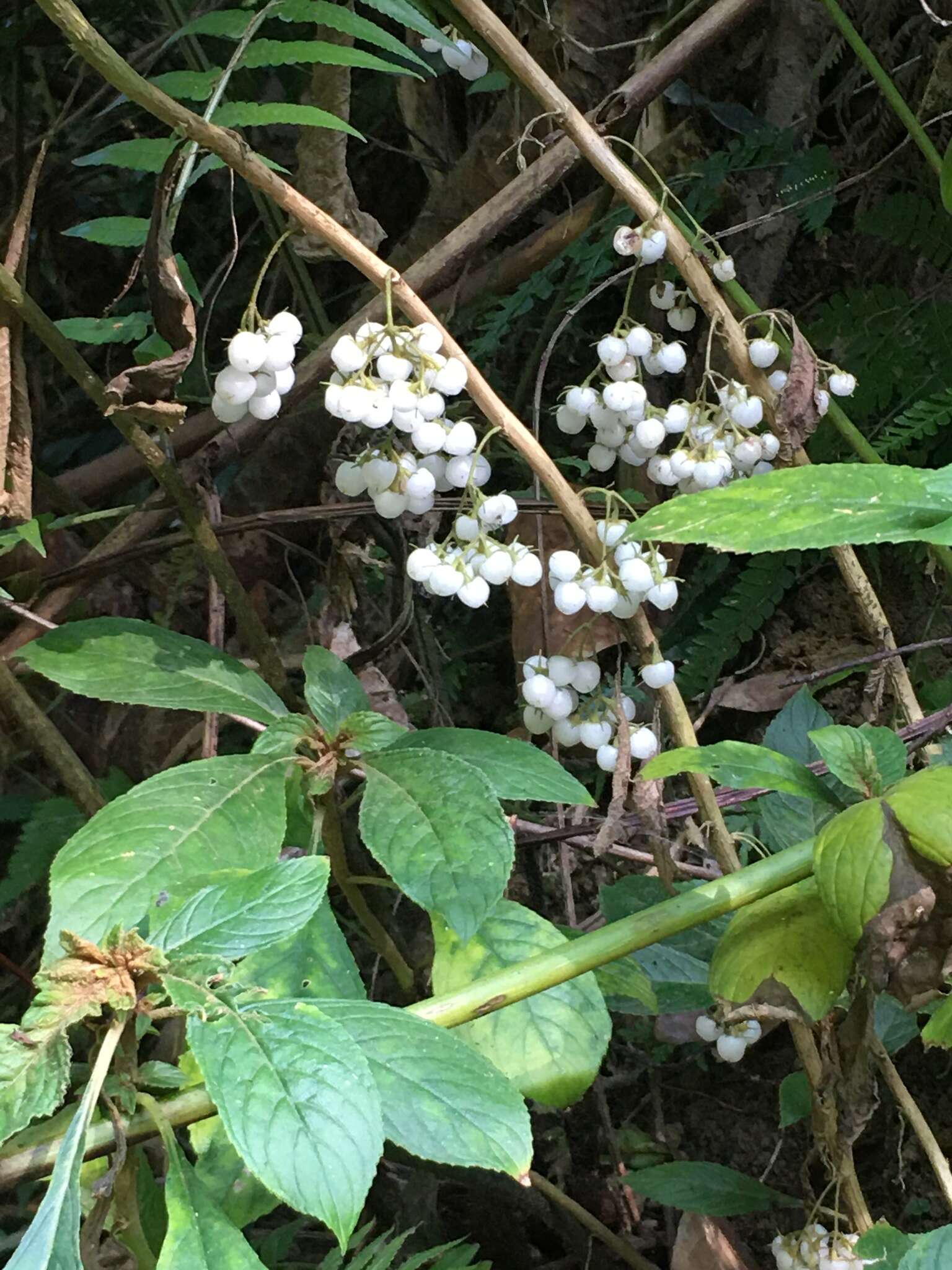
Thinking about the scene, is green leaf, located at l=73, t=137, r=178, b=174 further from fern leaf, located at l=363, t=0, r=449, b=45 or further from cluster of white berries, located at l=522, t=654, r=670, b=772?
cluster of white berries, located at l=522, t=654, r=670, b=772

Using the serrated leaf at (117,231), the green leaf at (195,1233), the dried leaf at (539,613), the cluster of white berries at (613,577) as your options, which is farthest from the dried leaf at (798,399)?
the green leaf at (195,1233)

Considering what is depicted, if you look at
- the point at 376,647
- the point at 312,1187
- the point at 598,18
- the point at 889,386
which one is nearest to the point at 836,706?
the point at 889,386

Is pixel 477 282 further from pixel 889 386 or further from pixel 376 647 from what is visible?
pixel 889 386

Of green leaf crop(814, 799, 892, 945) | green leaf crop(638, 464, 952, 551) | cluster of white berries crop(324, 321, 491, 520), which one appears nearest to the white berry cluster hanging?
cluster of white berries crop(324, 321, 491, 520)

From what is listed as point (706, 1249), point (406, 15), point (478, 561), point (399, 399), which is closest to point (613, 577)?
point (478, 561)

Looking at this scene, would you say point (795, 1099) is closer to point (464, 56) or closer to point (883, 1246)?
point (883, 1246)

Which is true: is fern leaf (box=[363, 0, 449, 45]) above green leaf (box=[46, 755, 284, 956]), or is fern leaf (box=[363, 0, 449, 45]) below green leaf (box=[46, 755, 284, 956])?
above
